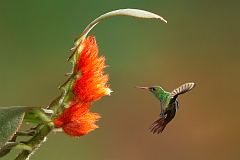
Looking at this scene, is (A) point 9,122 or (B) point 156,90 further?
(B) point 156,90

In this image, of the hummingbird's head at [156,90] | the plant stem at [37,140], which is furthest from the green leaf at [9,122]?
the hummingbird's head at [156,90]

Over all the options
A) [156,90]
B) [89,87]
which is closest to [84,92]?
[89,87]

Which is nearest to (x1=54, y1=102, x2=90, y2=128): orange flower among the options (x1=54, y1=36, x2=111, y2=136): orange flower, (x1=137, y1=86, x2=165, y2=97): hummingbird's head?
(x1=54, y1=36, x2=111, y2=136): orange flower

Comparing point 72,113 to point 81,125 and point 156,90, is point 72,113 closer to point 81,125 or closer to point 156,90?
point 81,125

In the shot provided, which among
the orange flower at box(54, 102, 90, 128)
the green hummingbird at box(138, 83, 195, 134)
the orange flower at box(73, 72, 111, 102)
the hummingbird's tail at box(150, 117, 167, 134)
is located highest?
the orange flower at box(73, 72, 111, 102)

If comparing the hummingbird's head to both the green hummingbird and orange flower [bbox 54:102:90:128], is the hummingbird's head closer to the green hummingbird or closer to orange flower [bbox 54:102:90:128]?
the green hummingbird

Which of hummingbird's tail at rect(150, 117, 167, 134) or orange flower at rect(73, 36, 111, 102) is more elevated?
orange flower at rect(73, 36, 111, 102)

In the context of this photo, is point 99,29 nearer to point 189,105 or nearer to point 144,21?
point 144,21

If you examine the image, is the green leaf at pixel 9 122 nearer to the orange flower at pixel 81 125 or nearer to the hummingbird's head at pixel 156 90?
the orange flower at pixel 81 125
